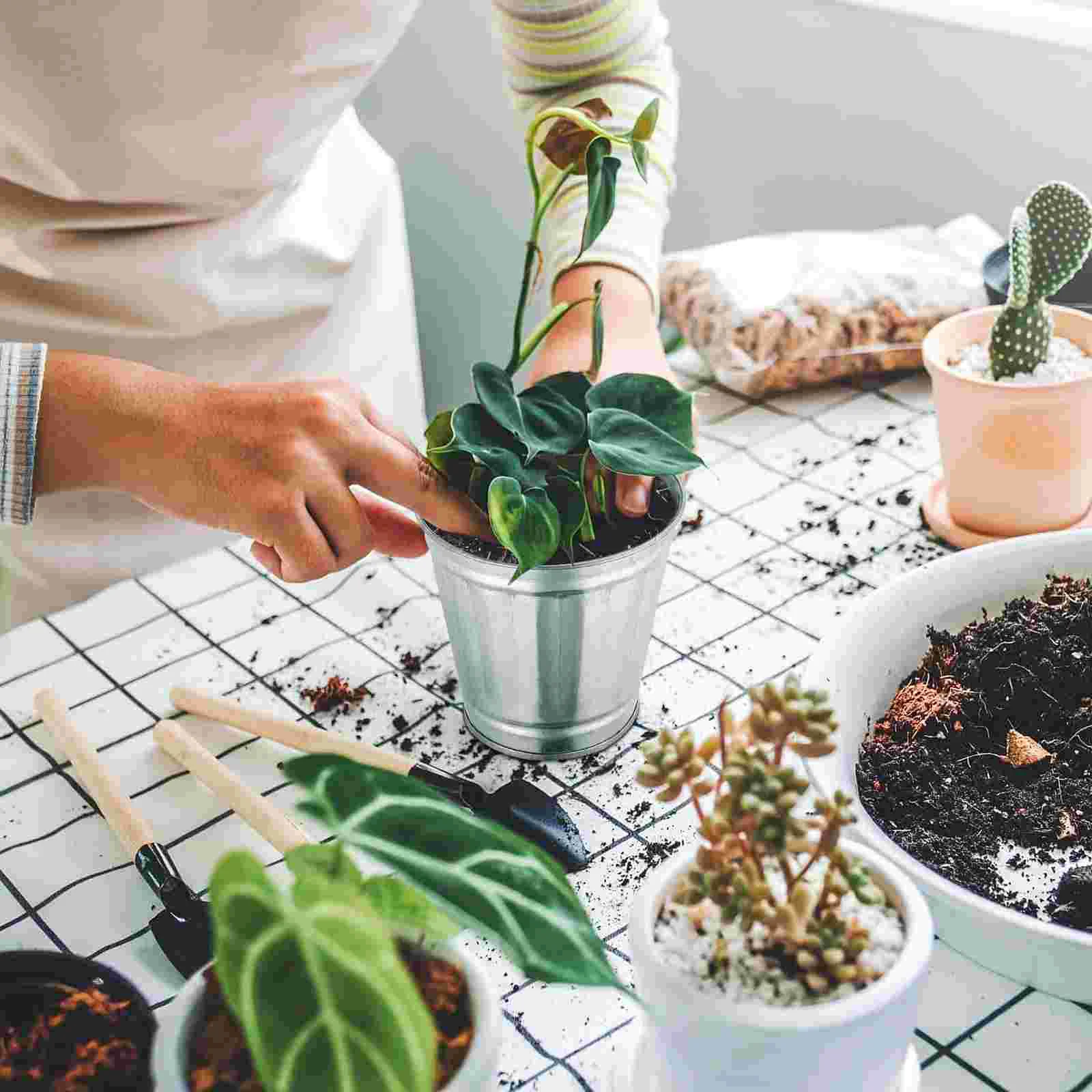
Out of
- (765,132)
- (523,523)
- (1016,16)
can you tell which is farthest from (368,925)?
(765,132)

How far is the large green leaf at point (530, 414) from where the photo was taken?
0.64 meters

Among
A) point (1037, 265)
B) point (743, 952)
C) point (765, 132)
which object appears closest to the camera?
point (743, 952)

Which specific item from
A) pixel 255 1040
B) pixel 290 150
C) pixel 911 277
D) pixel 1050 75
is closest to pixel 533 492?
pixel 255 1040

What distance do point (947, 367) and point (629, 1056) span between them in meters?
0.53

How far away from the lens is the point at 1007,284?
0.97 metres

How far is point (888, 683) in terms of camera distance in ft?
2.31

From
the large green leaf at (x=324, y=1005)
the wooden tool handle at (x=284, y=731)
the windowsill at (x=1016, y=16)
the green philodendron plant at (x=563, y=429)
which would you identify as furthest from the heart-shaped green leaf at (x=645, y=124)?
the windowsill at (x=1016, y=16)

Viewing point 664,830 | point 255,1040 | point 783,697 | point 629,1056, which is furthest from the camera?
point 664,830

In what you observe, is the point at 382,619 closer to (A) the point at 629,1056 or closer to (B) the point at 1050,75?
(A) the point at 629,1056

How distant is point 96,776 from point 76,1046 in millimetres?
270

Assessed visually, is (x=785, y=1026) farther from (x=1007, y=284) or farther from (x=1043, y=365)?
(x=1007, y=284)

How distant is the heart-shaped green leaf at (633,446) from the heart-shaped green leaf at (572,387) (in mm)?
23

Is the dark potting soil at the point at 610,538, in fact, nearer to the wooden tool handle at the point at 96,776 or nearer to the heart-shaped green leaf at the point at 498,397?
the heart-shaped green leaf at the point at 498,397

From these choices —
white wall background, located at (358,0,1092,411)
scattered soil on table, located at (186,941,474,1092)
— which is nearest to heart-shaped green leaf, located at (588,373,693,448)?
scattered soil on table, located at (186,941,474,1092)
